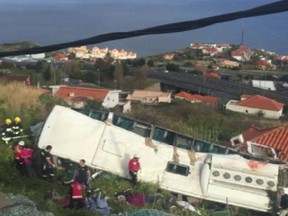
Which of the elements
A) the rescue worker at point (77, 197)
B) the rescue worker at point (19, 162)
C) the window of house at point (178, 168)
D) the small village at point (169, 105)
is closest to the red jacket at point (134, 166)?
the small village at point (169, 105)

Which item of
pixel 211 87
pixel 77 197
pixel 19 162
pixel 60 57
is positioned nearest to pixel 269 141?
pixel 19 162

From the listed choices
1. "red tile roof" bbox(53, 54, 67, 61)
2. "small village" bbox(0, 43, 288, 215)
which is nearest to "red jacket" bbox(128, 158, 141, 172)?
"small village" bbox(0, 43, 288, 215)

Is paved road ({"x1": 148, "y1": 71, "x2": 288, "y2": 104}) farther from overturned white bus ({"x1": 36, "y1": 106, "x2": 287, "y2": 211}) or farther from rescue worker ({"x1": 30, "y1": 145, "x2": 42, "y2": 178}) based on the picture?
rescue worker ({"x1": 30, "y1": 145, "x2": 42, "y2": 178})

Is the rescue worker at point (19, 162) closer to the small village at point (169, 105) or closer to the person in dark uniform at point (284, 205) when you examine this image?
the small village at point (169, 105)

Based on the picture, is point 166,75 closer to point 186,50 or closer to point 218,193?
point 186,50

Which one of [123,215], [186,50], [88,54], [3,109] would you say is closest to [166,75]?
[88,54]

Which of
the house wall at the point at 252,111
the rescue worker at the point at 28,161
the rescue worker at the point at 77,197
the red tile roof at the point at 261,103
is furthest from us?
the red tile roof at the point at 261,103
